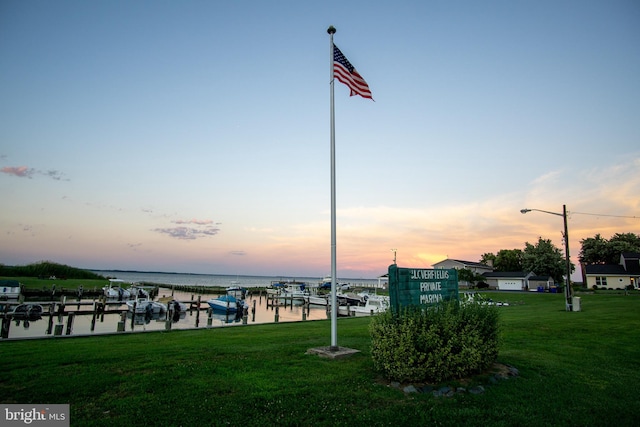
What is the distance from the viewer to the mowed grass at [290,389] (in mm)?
6480

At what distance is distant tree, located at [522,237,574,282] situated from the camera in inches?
3071

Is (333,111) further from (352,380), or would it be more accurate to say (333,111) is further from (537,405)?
(537,405)

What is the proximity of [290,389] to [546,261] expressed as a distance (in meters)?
85.9

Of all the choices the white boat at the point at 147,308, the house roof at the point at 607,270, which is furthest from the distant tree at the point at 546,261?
the white boat at the point at 147,308

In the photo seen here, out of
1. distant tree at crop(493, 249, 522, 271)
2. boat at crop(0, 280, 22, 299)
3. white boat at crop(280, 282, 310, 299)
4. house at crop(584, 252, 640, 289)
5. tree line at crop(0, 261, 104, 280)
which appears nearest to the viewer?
boat at crop(0, 280, 22, 299)

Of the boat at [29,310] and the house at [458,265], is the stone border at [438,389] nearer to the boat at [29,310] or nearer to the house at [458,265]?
the boat at [29,310]

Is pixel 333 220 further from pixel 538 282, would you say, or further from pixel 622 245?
pixel 622 245

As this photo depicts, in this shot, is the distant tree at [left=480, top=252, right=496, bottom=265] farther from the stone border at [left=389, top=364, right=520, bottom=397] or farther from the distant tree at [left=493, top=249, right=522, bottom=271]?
the stone border at [left=389, top=364, right=520, bottom=397]

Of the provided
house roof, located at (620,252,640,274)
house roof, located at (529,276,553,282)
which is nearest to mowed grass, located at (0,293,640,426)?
house roof, located at (620,252,640,274)

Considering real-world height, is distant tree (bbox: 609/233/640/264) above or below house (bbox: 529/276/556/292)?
above

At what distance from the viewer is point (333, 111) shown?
13.0 meters

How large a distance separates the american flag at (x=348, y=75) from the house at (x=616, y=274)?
232 feet

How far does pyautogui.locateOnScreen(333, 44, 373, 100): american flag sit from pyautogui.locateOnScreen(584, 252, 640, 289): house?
232 feet

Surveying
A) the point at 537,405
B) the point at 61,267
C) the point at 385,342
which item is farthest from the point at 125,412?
the point at 61,267
